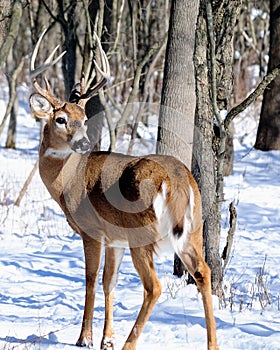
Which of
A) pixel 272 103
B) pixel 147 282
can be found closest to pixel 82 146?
pixel 147 282

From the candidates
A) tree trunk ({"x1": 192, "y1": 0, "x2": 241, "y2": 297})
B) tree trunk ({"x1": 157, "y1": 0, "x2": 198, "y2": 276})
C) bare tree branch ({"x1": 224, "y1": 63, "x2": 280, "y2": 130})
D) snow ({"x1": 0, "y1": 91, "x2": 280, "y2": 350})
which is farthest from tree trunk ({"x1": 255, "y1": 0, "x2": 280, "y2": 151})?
bare tree branch ({"x1": 224, "y1": 63, "x2": 280, "y2": 130})

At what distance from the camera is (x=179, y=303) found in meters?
6.10

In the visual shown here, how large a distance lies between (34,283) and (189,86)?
2429 mm

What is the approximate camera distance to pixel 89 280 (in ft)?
18.5

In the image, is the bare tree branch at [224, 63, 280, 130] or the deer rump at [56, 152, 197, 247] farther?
the bare tree branch at [224, 63, 280, 130]

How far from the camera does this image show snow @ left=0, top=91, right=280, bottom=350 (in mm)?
5391

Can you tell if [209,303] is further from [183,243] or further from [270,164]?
[270,164]

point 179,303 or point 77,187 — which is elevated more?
point 77,187

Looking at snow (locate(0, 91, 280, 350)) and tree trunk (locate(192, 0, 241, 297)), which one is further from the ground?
tree trunk (locate(192, 0, 241, 297))

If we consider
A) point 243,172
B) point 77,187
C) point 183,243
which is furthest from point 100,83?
point 243,172

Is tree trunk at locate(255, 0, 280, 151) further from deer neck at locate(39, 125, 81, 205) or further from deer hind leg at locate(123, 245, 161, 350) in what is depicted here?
deer hind leg at locate(123, 245, 161, 350)

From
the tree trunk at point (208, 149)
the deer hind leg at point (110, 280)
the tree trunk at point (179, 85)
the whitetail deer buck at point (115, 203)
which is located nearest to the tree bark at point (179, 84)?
the tree trunk at point (179, 85)

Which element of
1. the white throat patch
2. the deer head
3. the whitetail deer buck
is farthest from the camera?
the white throat patch

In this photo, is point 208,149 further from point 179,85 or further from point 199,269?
point 199,269
